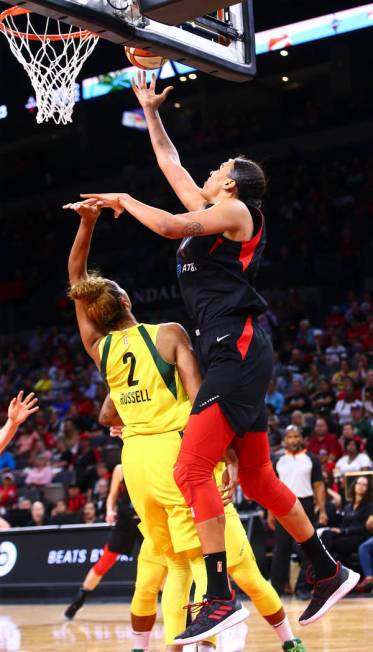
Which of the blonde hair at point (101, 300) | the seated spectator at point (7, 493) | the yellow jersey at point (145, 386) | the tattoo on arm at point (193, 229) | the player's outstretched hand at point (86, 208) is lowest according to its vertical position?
the seated spectator at point (7, 493)

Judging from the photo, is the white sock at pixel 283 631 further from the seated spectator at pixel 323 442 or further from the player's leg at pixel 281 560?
the seated spectator at pixel 323 442

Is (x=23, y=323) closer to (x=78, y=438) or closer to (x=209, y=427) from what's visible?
(x=78, y=438)

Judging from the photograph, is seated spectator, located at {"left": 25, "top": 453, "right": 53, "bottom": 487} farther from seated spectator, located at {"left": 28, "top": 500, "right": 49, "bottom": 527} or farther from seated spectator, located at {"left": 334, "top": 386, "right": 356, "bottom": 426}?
seated spectator, located at {"left": 334, "top": 386, "right": 356, "bottom": 426}

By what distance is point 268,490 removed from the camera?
17.7ft

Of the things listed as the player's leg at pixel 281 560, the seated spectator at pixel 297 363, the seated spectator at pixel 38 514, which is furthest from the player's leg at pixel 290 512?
the seated spectator at pixel 297 363

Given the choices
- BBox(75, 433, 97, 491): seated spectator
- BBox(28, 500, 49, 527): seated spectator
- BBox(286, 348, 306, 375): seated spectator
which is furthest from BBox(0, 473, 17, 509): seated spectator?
BBox(286, 348, 306, 375): seated spectator

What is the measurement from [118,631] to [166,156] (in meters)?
5.41

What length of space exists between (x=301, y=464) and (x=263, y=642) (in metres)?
4.62

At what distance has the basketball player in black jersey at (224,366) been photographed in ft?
16.4

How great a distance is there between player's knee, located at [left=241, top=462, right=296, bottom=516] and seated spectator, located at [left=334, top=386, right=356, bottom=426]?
1105cm

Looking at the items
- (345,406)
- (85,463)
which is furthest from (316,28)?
(85,463)

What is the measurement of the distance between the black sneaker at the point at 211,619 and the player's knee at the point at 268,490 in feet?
1.99

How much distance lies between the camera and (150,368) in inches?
226

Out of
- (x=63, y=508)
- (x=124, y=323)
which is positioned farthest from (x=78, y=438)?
(x=124, y=323)
